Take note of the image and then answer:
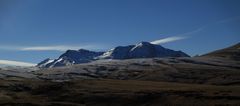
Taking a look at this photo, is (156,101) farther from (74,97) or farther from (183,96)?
(74,97)

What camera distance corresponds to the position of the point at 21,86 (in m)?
179

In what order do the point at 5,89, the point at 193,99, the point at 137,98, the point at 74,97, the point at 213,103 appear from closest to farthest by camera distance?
the point at 213,103 < the point at 193,99 < the point at 137,98 < the point at 74,97 < the point at 5,89

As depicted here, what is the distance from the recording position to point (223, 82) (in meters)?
192

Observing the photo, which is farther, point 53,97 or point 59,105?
point 53,97

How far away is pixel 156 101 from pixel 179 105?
35.7 feet

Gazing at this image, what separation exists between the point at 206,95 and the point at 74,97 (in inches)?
1573

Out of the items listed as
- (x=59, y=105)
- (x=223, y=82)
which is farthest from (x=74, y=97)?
(x=223, y=82)

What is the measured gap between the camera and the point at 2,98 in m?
139

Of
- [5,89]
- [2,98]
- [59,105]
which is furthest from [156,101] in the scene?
[5,89]

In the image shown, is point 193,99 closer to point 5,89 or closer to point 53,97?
point 53,97

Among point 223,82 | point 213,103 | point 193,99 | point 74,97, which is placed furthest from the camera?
point 223,82

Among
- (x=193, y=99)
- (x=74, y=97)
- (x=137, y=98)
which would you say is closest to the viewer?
(x=193, y=99)

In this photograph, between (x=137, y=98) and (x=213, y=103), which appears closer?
(x=213, y=103)

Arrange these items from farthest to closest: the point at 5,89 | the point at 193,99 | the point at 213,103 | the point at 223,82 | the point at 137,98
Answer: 1. the point at 223,82
2. the point at 5,89
3. the point at 137,98
4. the point at 193,99
5. the point at 213,103
